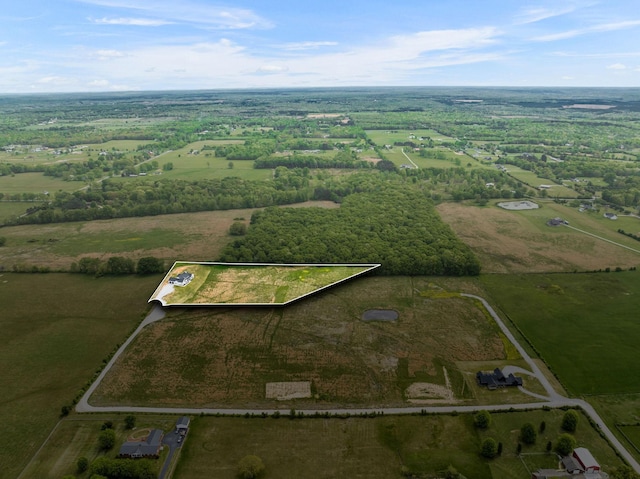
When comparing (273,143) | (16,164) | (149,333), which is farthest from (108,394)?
(273,143)

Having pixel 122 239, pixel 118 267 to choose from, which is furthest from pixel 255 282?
pixel 122 239

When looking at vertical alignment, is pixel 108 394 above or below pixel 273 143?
below

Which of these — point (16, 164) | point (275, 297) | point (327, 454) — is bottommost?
point (327, 454)

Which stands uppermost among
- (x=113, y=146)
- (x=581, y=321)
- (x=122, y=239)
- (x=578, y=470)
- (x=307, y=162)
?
(x=113, y=146)

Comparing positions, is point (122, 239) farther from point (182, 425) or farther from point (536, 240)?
point (536, 240)

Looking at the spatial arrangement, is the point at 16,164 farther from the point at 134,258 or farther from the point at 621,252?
the point at 621,252

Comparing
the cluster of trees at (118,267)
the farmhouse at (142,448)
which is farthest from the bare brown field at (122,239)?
the farmhouse at (142,448)

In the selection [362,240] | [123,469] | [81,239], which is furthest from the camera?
[81,239]
